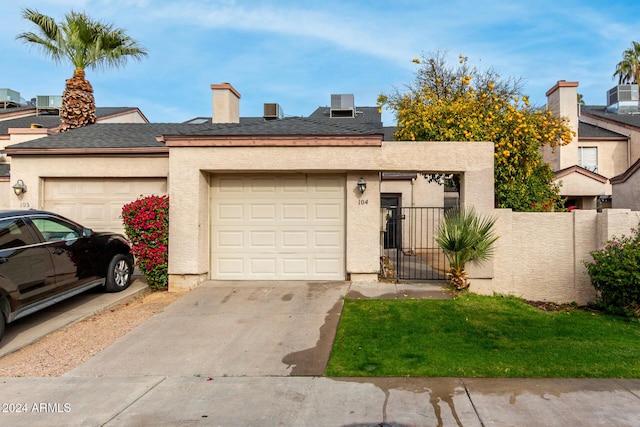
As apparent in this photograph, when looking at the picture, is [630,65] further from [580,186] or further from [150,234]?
[150,234]

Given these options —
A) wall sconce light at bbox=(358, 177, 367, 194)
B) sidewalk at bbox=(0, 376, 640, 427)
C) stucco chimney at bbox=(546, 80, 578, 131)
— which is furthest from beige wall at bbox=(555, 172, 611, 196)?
sidewalk at bbox=(0, 376, 640, 427)

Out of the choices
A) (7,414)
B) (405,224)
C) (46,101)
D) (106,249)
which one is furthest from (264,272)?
(46,101)

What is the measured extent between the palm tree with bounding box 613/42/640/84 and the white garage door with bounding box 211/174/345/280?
38500 mm

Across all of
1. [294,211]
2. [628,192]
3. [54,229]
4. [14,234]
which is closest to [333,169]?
[294,211]

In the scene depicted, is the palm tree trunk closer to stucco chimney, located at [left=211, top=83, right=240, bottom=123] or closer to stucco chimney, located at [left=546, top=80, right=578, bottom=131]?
stucco chimney, located at [left=211, top=83, right=240, bottom=123]

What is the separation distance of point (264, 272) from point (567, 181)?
13.8 meters

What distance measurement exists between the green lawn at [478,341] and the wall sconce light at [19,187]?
869 centimetres

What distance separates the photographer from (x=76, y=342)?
6.29m

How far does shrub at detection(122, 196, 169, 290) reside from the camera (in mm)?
8812

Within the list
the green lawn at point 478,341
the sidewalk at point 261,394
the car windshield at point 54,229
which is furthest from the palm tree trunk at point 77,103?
the green lawn at point 478,341

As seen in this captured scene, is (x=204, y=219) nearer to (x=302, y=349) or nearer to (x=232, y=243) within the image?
(x=232, y=243)

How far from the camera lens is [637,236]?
306 inches

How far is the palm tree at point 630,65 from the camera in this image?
35.6 m

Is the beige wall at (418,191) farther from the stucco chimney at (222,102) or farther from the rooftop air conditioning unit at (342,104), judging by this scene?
the stucco chimney at (222,102)
